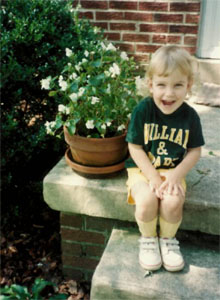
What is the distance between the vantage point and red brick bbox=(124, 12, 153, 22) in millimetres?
3408

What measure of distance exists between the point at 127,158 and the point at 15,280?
1191mm

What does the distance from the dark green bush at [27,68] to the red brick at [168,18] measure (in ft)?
3.18

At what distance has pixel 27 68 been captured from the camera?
2467 mm

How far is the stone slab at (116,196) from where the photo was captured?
6.39ft

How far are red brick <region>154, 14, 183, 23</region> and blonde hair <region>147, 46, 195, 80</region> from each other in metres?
1.73

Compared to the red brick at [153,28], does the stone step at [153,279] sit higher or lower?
lower

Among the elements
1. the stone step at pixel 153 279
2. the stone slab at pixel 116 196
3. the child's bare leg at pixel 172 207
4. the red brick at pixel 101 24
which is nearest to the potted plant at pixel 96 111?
the stone slab at pixel 116 196

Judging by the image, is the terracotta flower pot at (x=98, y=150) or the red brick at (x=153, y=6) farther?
the red brick at (x=153, y=6)

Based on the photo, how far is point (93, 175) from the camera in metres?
2.14

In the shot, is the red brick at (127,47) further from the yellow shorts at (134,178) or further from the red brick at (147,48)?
the yellow shorts at (134,178)

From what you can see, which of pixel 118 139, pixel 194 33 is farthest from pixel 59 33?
pixel 194 33

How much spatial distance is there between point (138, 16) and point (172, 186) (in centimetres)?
216

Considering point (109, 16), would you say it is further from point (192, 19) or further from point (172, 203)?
point (172, 203)

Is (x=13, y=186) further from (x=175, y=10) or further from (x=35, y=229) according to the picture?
(x=175, y=10)
